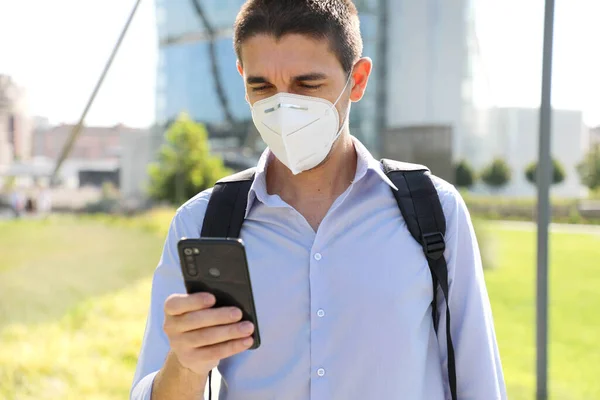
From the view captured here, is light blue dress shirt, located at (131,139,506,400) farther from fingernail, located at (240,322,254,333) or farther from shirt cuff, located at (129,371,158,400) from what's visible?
fingernail, located at (240,322,254,333)

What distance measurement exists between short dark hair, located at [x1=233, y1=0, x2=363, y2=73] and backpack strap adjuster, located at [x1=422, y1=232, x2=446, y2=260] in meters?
0.46

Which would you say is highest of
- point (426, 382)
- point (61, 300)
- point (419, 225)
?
point (419, 225)

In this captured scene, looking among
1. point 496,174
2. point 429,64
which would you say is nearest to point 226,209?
point 496,174

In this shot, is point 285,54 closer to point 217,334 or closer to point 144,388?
point 217,334

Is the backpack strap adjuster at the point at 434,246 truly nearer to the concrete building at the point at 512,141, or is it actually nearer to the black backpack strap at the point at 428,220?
the black backpack strap at the point at 428,220

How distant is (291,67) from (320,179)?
296 mm

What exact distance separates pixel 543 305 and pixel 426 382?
2778 millimetres

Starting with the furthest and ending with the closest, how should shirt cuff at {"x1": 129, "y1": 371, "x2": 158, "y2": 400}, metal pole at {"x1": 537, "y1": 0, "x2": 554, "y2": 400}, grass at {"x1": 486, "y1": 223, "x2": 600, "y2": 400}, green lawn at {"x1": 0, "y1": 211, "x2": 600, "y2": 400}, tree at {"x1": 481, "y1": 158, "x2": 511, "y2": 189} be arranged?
tree at {"x1": 481, "y1": 158, "x2": 511, "y2": 189} → grass at {"x1": 486, "y1": 223, "x2": 600, "y2": 400} → green lawn at {"x1": 0, "y1": 211, "x2": 600, "y2": 400} → metal pole at {"x1": 537, "y1": 0, "x2": 554, "y2": 400} → shirt cuff at {"x1": 129, "y1": 371, "x2": 158, "y2": 400}

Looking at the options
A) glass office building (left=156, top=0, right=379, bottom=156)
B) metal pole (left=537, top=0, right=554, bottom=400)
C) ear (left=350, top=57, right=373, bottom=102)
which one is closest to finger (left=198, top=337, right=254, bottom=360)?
ear (left=350, top=57, right=373, bottom=102)

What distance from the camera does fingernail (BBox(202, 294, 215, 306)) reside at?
1159 mm

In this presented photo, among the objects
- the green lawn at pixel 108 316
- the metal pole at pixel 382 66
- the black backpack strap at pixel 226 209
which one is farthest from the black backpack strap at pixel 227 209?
the metal pole at pixel 382 66

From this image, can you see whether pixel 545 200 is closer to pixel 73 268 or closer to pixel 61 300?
pixel 61 300

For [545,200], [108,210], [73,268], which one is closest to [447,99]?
[108,210]

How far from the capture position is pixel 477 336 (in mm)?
1500
